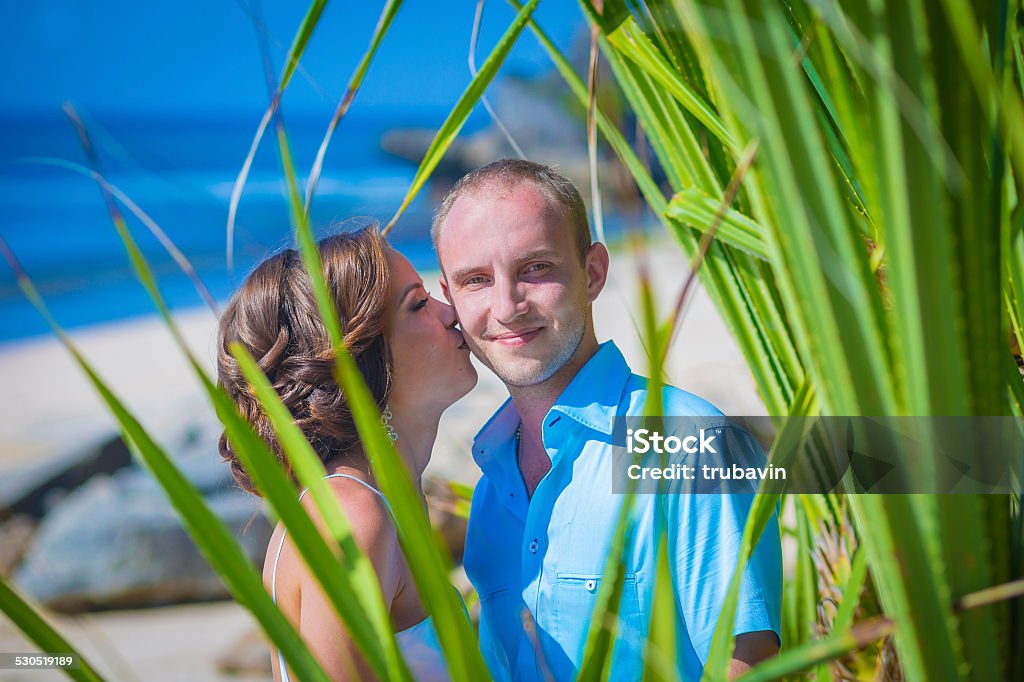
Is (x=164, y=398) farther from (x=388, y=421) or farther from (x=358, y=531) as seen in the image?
(x=358, y=531)

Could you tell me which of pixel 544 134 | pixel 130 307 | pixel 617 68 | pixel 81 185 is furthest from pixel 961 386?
pixel 81 185

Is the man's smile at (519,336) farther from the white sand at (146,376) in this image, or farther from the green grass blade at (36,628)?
the white sand at (146,376)

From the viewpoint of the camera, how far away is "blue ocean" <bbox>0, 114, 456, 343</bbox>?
930 centimetres

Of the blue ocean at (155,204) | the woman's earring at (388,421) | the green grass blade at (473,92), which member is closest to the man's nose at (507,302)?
the woman's earring at (388,421)

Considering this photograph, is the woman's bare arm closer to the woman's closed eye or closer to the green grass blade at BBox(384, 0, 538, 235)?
the woman's closed eye

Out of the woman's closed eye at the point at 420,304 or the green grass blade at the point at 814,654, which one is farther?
the woman's closed eye at the point at 420,304

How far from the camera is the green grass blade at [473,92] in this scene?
55 cm

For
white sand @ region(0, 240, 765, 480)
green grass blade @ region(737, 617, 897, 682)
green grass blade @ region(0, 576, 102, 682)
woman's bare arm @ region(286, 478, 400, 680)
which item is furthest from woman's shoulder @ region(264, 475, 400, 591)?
white sand @ region(0, 240, 765, 480)

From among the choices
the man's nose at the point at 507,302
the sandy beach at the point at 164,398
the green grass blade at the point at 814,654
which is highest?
the sandy beach at the point at 164,398

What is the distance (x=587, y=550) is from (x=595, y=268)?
453 mm

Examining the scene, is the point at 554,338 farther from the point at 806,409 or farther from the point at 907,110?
the point at 907,110

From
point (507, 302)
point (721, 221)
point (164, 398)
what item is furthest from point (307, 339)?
point (164, 398)

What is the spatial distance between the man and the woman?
0.24 ft

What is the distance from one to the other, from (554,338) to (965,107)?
0.77 metres
